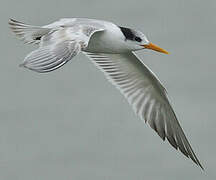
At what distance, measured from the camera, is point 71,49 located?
341 inches

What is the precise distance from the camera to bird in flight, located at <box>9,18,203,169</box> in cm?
860

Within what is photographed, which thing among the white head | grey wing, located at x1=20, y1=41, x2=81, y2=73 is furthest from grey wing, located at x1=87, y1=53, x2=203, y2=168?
grey wing, located at x1=20, y1=41, x2=81, y2=73

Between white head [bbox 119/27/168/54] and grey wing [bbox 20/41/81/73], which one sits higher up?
grey wing [bbox 20/41/81/73]

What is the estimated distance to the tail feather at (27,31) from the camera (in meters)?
10.1

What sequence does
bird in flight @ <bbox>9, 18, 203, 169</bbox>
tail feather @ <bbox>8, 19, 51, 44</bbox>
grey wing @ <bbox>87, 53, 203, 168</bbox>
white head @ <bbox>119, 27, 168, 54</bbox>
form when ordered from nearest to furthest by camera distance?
1. bird in flight @ <bbox>9, 18, 203, 169</bbox>
2. tail feather @ <bbox>8, 19, 51, 44</bbox>
3. white head @ <bbox>119, 27, 168, 54</bbox>
4. grey wing @ <bbox>87, 53, 203, 168</bbox>

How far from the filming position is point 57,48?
8672mm

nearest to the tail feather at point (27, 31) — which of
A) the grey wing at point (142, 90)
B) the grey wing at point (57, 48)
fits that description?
the grey wing at point (57, 48)

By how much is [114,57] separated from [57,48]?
9.36 feet

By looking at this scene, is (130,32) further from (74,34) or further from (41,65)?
(41,65)

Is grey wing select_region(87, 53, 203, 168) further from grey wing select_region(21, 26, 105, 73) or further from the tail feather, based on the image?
grey wing select_region(21, 26, 105, 73)

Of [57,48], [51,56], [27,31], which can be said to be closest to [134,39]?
[27,31]

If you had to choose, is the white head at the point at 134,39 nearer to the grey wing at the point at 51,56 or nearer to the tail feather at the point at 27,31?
the tail feather at the point at 27,31

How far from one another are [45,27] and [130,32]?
1.04 m

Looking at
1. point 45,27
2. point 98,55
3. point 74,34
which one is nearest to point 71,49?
point 74,34
